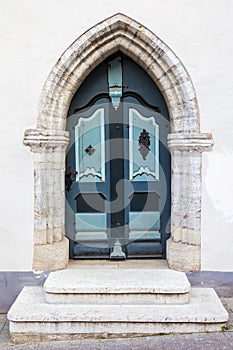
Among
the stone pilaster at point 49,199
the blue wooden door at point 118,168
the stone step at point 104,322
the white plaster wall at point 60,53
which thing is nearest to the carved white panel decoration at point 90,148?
the blue wooden door at point 118,168

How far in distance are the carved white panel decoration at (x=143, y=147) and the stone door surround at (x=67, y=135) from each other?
10.4 inches

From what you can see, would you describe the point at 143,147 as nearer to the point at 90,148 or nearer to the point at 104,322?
the point at 90,148

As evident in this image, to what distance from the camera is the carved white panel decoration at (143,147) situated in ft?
13.0

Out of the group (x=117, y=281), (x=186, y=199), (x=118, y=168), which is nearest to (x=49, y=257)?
(x=117, y=281)

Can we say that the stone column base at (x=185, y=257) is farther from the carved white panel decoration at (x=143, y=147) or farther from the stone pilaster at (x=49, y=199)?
the stone pilaster at (x=49, y=199)

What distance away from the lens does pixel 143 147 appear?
3.99 metres

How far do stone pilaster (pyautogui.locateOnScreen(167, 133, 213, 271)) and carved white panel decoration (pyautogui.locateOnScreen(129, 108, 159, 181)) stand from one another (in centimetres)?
27

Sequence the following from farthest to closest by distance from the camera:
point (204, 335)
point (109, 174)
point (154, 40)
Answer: point (109, 174) → point (154, 40) → point (204, 335)

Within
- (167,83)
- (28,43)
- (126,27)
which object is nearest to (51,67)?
(28,43)

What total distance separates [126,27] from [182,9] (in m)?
0.51

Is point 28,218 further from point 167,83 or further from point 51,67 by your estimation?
point 167,83

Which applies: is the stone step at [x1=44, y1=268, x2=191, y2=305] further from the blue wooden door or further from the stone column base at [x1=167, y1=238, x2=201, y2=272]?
the blue wooden door

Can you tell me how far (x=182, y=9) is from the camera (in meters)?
3.56

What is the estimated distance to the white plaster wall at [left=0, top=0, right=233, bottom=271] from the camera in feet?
11.7
